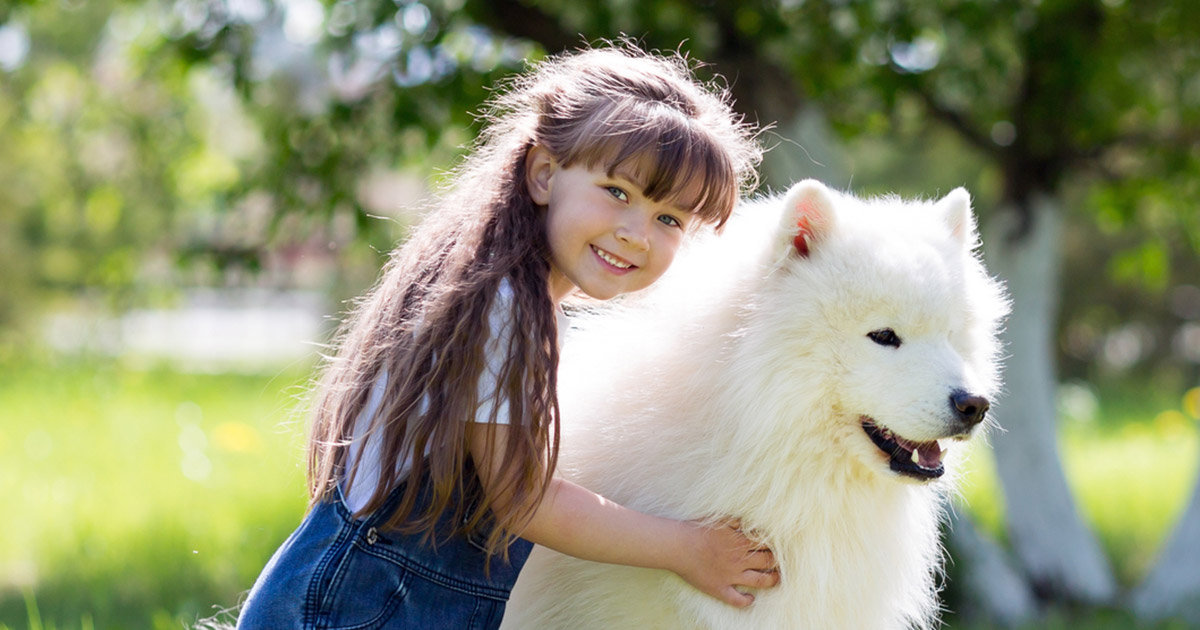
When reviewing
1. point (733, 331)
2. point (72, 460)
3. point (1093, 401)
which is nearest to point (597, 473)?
point (733, 331)

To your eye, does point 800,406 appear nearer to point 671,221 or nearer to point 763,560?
point 763,560

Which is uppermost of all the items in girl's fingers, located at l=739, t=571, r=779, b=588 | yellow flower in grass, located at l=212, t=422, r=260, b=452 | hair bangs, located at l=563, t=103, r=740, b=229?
hair bangs, located at l=563, t=103, r=740, b=229

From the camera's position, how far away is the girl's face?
86.4 inches

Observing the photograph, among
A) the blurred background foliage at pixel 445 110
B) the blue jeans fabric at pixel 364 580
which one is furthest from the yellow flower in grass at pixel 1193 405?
the blue jeans fabric at pixel 364 580

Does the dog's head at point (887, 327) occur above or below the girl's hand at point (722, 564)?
above

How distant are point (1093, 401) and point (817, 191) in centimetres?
1106

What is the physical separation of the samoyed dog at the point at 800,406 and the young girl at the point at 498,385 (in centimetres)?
11

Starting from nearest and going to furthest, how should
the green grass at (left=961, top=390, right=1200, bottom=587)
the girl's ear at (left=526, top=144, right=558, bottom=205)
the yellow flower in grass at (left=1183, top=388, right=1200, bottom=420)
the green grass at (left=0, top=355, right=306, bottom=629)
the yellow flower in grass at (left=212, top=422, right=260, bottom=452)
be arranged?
1. the girl's ear at (left=526, top=144, right=558, bottom=205)
2. the green grass at (left=0, top=355, right=306, bottom=629)
3. the green grass at (left=961, top=390, right=1200, bottom=587)
4. the yellow flower in grass at (left=212, top=422, right=260, bottom=452)
5. the yellow flower in grass at (left=1183, top=388, right=1200, bottom=420)

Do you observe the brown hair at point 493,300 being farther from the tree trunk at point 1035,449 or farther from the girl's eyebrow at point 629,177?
the tree trunk at point 1035,449

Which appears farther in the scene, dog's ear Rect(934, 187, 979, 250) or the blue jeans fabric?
dog's ear Rect(934, 187, 979, 250)

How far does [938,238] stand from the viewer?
233 centimetres

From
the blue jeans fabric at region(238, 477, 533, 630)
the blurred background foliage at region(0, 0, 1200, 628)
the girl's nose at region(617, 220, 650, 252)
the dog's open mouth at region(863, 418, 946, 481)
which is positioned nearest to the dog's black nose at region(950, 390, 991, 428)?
the dog's open mouth at region(863, 418, 946, 481)

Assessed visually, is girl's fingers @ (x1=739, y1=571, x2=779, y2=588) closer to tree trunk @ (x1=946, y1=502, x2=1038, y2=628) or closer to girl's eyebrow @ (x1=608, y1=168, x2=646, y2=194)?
girl's eyebrow @ (x1=608, y1=168, x2=646, y2=194)

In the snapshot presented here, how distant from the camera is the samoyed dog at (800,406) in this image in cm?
217
